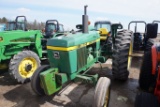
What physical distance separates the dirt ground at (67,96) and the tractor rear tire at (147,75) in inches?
12.1

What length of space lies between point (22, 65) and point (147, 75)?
129 inches

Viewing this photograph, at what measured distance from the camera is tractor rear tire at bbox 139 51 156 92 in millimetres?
4387

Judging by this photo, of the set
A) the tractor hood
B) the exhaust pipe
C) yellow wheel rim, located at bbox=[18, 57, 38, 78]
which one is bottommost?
yellow wheel rim, located at bbox=[18, 57, 38, 78]

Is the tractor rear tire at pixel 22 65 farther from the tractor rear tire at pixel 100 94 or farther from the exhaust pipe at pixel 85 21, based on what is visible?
the tractor rear tire at pixel 100 94

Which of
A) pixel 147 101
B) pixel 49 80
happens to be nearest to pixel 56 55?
pixel 49 80

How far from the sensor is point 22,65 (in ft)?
18.2

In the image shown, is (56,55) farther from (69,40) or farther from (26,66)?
(26,66)

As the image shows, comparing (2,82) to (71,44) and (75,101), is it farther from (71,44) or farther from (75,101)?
(71,44)

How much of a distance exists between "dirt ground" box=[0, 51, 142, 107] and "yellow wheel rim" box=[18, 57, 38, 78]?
33 cm

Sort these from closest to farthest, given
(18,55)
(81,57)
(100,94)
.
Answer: (100,94)
(81,57)
(18,55)

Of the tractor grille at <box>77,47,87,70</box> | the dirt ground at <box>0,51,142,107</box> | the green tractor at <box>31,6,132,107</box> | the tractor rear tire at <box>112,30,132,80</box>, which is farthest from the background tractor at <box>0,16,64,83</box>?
the tractor rear tire at <box>112,30,132,80</box>

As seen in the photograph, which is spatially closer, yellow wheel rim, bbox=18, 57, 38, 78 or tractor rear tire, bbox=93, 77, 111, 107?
tractor rear tire, bbox=93, 77, 111, 107

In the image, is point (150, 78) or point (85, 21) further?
point (150, 78)

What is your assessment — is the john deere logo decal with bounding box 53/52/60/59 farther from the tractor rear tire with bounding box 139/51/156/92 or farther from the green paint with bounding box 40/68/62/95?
the tractor rear tire with bounding box 139/51/156/92
